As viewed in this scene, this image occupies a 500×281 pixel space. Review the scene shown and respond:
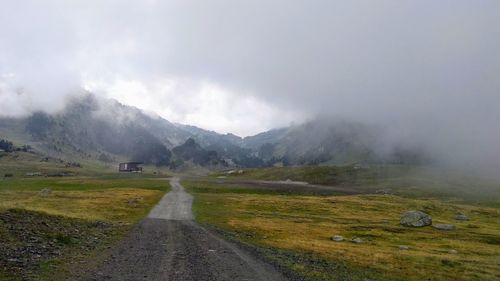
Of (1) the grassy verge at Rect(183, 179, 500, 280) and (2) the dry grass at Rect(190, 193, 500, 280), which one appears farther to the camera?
(2) the dry grass at Rect(190, 193, 500, 280)

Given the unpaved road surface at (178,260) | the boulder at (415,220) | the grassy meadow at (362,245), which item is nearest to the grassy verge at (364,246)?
the grassy meadow at (362,245)

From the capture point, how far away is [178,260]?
30.8 metres

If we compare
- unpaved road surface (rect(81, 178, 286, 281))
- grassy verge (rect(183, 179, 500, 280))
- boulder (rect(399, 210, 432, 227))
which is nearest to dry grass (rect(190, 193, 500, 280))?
grassy verge (rect(183, 179, 500, 280))

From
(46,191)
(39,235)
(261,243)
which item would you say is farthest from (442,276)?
(46,191)

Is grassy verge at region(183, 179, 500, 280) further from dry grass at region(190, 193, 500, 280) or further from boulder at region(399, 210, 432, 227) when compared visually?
boulder at region(399, 210, 432, 227)

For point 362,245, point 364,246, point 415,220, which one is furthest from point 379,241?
point 415,220

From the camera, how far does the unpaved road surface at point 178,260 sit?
84.7ft

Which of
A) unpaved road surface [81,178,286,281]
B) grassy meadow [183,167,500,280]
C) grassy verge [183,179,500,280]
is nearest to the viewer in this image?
unpaved road surface [81,178,286,281]

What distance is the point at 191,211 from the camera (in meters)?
75.8

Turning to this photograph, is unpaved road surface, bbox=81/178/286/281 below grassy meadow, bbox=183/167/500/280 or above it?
above

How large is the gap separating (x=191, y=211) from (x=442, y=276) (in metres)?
47.3

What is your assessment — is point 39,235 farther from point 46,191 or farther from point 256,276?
point 46,191

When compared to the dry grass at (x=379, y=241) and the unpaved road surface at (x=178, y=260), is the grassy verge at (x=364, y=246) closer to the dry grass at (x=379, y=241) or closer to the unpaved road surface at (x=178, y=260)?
the dry grass at (x=379, y=241)

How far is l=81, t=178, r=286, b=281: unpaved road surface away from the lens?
25.8m
